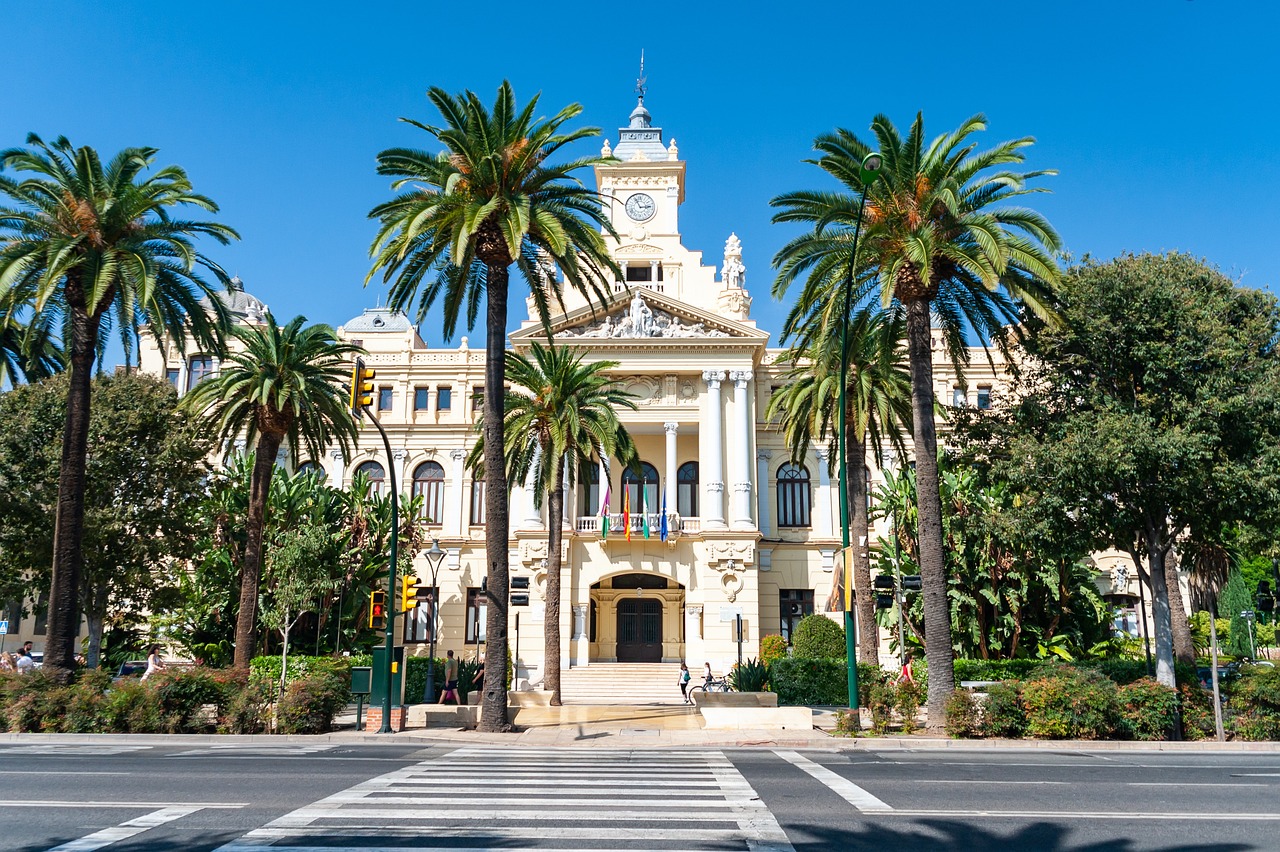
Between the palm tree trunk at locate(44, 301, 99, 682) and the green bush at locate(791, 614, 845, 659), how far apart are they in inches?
1026

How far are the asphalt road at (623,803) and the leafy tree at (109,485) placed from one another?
68.4 ft

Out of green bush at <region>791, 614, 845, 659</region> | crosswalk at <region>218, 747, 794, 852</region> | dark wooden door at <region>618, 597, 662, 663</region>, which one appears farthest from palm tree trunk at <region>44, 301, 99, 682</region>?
dark wooden door at <region>618, 597, 662, 663</region>

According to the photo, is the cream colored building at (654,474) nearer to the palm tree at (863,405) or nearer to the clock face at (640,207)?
the clock face at (640,207)

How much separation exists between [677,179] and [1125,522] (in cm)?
3322

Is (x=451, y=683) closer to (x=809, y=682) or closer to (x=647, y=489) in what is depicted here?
(x=809, y=682)

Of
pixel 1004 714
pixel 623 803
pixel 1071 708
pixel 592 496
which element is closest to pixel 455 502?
pixel 592 496

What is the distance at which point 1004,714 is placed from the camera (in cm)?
2162

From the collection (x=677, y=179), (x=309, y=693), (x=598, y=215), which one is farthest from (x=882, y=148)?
(x=677, y=179)

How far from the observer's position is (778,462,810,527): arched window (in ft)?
162

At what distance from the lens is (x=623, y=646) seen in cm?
4875

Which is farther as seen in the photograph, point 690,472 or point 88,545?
point 690,472

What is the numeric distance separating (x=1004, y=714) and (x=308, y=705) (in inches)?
615

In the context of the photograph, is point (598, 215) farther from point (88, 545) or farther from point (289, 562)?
point (88, 545)

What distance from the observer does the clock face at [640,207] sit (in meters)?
52.2
